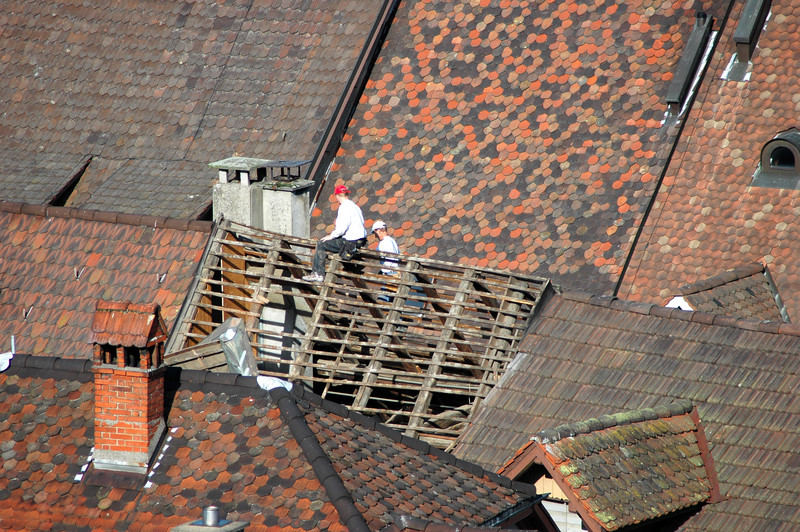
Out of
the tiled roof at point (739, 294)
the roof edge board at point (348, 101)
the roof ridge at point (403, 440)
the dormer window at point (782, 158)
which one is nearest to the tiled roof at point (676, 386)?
the roof ridge at point (403, 440)

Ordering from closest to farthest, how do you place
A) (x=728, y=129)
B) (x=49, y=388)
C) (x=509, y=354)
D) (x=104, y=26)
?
(x=49, y=388), (x=509, y=354), (x=728, y=129), (x=104, y=26)

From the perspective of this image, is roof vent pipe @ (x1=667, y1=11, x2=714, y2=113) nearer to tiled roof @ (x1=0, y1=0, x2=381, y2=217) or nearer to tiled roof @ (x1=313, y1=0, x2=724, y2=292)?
tiled roof @ (x1=313, y1=0, x2=724, y2=292)

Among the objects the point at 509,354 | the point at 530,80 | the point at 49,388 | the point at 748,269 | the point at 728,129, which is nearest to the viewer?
the point at 49,388

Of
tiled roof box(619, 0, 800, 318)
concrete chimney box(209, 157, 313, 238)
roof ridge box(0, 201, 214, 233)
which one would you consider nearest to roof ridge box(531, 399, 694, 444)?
concrete chimney box(209, 157, 313, 238)

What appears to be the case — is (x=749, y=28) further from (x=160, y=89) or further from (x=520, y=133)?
(x=160, y=89)

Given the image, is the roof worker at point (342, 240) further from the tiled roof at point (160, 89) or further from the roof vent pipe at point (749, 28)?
the roof vent pipe at point (749, 28)

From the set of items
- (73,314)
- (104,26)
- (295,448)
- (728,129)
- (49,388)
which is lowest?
(295,448)

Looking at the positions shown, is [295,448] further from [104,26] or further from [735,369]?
[104,26]

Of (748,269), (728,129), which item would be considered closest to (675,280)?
(748,269)
